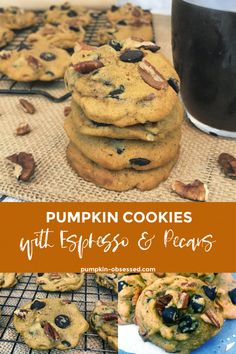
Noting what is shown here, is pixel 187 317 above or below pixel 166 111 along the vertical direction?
below

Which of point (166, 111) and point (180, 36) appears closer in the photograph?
point (166, 111)

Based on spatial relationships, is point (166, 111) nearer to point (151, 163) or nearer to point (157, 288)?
point (151, 163)

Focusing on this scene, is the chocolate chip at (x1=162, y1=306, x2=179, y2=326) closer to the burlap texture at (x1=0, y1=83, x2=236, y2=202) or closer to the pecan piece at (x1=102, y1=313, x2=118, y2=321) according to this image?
the pecan piece at (x1=102, y1=313, x2=118, y2=321)

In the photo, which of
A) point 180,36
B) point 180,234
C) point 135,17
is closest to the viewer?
point 180,234

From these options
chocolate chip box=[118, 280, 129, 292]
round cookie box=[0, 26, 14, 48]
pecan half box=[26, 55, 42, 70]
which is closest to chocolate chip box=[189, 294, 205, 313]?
chocolate chip box=[118, 280, 129, 292]

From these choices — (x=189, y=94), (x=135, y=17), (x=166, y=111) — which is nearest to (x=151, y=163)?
(x=166, y=111)

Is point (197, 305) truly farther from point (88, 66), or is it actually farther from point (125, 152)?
point (88, 66)

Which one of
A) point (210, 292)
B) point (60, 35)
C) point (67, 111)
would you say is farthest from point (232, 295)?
point (60, 35)
